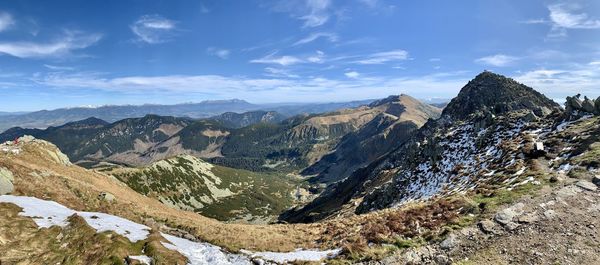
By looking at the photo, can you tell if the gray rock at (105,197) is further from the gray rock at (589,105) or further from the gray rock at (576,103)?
the gray rock at (576,103)

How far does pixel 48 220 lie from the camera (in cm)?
2781

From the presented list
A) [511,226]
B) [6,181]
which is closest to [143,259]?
[6,181]

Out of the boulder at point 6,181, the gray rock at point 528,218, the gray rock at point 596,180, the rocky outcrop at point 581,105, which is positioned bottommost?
the gray rock at point 528,218

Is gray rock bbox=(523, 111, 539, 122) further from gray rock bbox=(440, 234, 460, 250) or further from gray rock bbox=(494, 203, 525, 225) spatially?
gray rock bbox=(440, 234, 460, 250)

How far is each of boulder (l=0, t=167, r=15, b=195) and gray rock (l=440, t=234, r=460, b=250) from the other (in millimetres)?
39207

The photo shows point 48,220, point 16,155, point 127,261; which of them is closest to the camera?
point 127,261

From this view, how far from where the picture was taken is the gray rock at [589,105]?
4534cm

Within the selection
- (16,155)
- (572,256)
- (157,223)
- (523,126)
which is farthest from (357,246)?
(16,155)

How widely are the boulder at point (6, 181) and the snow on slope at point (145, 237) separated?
1.56m

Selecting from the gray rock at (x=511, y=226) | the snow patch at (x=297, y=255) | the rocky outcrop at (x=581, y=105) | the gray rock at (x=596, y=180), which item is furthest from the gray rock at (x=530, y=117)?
the snow patch at (x=297, y=255)

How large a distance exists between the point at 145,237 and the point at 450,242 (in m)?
22.4

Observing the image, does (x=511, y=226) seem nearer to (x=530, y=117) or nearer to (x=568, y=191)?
(x=568, y=191)

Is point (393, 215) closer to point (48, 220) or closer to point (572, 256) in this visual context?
point (572, 256)

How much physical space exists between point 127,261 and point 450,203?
25229 millimetres
